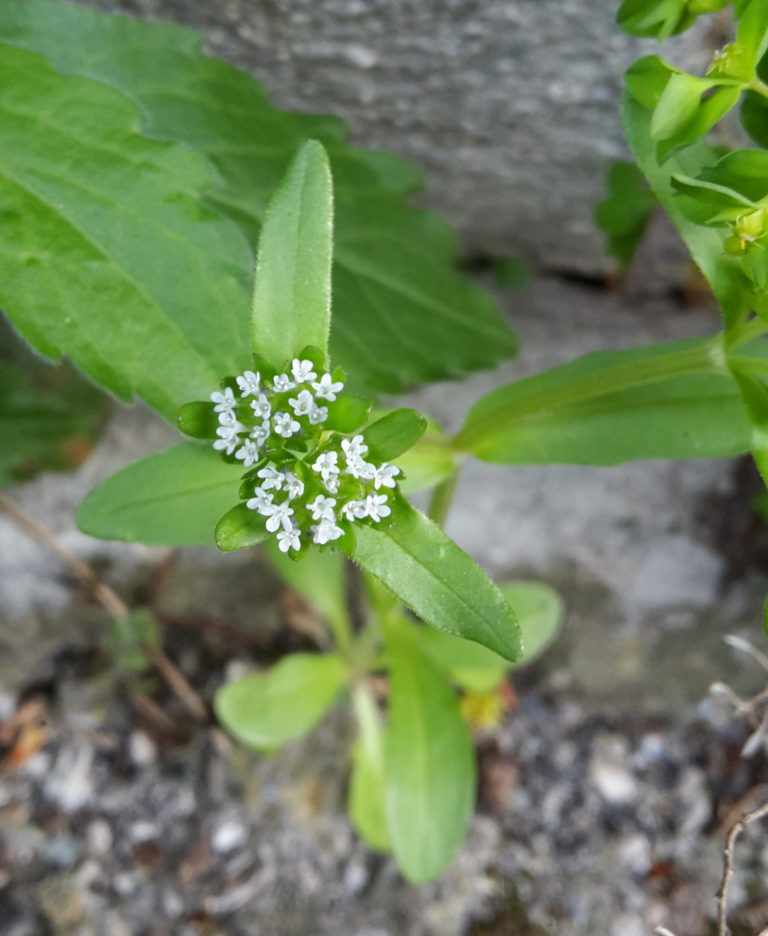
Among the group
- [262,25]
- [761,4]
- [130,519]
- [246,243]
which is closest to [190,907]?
[130,519]

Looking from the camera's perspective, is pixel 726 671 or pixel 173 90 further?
pixel 726 671

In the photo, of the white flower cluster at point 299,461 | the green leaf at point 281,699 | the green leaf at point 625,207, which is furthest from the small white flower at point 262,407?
the green leaf at point 625,207

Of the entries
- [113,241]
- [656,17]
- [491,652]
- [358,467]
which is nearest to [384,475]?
[358,467]

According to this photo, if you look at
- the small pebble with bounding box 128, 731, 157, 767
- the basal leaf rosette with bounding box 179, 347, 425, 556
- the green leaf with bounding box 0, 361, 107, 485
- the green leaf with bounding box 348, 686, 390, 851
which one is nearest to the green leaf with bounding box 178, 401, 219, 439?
the basal leaf rosette with bounding box 179, 347, 425, 556

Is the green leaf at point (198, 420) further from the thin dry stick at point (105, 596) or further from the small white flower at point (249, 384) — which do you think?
the thin dry stick at point (105, 596)

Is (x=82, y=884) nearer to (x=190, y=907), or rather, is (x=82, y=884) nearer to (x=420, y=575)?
(x=190, y=907)

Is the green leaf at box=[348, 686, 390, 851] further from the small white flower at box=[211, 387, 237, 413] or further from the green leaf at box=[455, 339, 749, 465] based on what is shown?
the small white flower at box=[211, 387, 237, 413]

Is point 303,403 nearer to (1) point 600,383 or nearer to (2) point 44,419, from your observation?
(1) point 600,383
